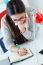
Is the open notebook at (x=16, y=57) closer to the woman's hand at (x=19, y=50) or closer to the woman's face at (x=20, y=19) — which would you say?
the woman's hand at (x=19, y=50)

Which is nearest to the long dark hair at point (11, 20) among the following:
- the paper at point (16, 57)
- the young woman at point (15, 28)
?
the young woman at point (15, 28)

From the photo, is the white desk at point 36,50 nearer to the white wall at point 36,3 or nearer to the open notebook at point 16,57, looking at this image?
the open notebook at point 16,57

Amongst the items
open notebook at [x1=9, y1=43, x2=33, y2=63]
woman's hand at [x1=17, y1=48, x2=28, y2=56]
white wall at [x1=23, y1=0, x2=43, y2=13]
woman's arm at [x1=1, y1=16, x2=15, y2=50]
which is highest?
white wall at [x1=23, y1=0, x2=43, y2=13]

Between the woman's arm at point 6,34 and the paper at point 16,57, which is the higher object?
the woman's arm at point 6,34

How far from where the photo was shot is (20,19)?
2.77 ft

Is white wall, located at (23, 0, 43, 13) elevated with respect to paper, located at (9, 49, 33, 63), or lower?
elevated

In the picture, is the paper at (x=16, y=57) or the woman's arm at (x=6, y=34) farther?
the woman's arm at (x=6, y=34)

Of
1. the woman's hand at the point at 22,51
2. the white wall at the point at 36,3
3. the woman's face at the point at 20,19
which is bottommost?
the woman's hand at the point at 22,51

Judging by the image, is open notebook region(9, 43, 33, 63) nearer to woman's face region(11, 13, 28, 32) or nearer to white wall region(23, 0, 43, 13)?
woman's face region(11, 13, 28, 32)

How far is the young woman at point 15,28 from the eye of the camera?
2.71 ft

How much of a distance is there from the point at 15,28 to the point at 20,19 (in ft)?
0.23

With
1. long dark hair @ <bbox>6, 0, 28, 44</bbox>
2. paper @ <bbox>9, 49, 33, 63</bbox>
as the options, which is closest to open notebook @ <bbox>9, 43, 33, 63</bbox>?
paper @ <bbox>9, 49, 33, 63</bbox>

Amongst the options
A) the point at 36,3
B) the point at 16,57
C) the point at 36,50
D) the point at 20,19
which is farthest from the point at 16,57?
the point at 36,3

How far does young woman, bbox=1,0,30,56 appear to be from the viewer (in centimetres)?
83
